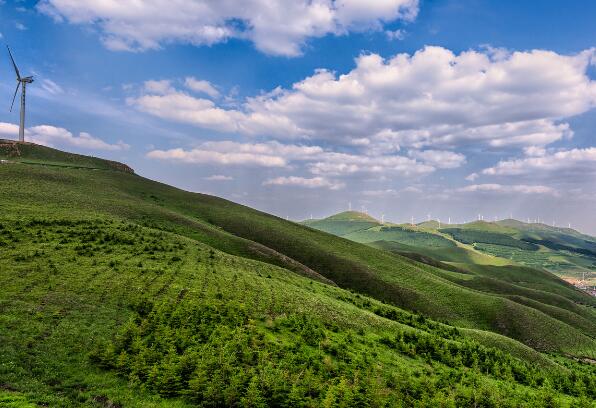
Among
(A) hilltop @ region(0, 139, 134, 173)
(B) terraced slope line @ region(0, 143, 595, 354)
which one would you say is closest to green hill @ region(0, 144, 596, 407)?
(B) terraced slope line @ region(0, 143, 595, 354)

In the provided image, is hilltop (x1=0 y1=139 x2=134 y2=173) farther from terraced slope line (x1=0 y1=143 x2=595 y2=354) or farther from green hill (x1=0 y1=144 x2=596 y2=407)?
green hill (x1=0 y1=144 x2=596 y2=407)

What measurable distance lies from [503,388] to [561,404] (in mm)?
4531

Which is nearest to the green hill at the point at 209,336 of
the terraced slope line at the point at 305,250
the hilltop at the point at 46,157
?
the terraced slope line at the point at 305,250

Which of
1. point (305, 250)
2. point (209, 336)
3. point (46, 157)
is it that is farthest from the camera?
point (46, 157)

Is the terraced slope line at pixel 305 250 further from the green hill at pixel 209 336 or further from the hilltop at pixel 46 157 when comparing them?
the hilltop at pixel 46 157

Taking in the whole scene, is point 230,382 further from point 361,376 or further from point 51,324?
point 51,324

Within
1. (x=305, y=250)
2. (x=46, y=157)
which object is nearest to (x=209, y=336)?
(x=305, y=250)

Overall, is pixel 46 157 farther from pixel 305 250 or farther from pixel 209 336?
pixel 209 336

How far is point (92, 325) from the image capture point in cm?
3053

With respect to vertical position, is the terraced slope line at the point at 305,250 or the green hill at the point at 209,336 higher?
the terraced slope line at the point at 305,250

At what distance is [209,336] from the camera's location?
3156 centimetres

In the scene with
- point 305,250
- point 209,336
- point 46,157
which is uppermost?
point 46,157

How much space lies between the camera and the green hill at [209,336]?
24.7 meters

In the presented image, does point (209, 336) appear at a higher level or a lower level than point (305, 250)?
lower
